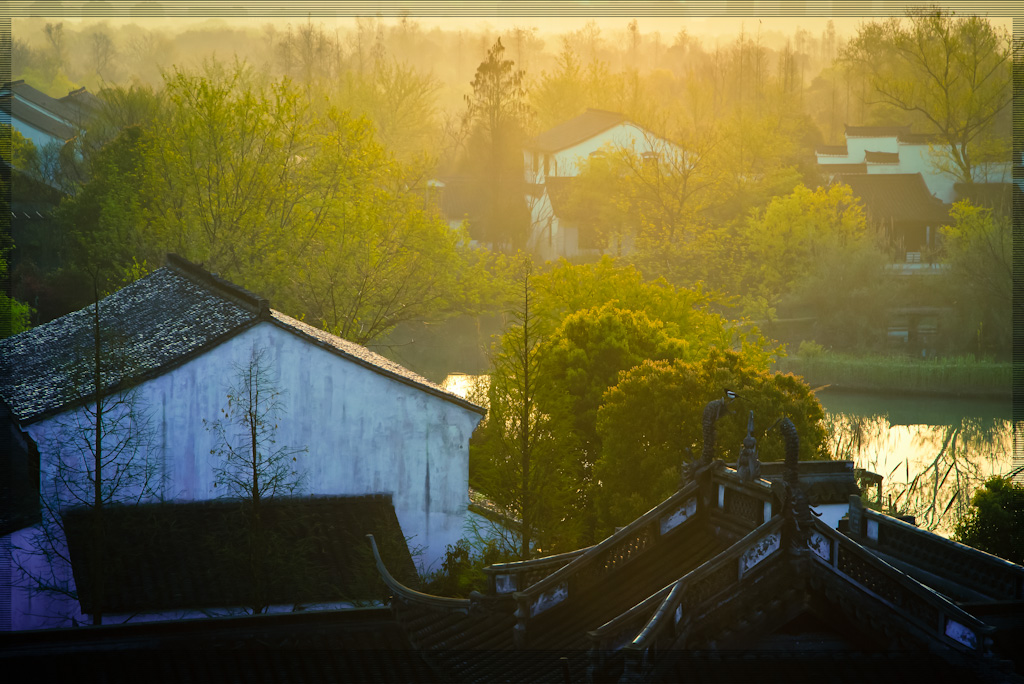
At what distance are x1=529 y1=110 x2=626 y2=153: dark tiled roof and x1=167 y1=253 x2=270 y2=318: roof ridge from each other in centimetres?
4878

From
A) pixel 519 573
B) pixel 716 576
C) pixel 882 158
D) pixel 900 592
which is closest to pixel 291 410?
pixel 519 573

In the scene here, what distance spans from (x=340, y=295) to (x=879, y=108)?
6891 cm

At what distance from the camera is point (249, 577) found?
54.7 ft

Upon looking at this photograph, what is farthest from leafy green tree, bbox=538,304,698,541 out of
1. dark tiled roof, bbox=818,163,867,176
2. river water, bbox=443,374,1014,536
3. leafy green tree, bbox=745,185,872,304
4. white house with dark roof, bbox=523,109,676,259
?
dark tiled roof, bbox=818,163,867,176

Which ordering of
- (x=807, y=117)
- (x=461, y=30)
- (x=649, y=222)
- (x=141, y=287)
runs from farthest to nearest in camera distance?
(x=461, y=30) → (x=807, y=117) → (x=649, y=222) → (x=141, y=287)

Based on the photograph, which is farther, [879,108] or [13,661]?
[879,108]

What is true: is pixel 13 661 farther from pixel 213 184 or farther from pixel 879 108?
pixel 879 108

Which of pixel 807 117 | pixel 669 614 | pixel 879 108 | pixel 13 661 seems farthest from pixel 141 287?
pixel 879 108

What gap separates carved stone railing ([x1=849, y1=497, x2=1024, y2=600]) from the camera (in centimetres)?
1091

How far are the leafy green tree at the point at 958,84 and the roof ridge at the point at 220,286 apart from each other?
49.0 metres

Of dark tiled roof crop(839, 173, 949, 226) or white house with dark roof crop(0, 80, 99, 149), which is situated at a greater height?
white house with dark roof crop(0, 80, 99, 149)

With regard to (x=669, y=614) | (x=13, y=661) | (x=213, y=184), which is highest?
(x=213, y=184)

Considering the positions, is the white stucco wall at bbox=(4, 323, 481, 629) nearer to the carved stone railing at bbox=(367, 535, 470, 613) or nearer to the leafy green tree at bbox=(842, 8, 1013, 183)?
the carved stone railing at bbox=(367, 535, 470, 613)

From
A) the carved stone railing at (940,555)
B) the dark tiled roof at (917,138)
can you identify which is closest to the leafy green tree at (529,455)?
the carved stone railing at (940,555)
